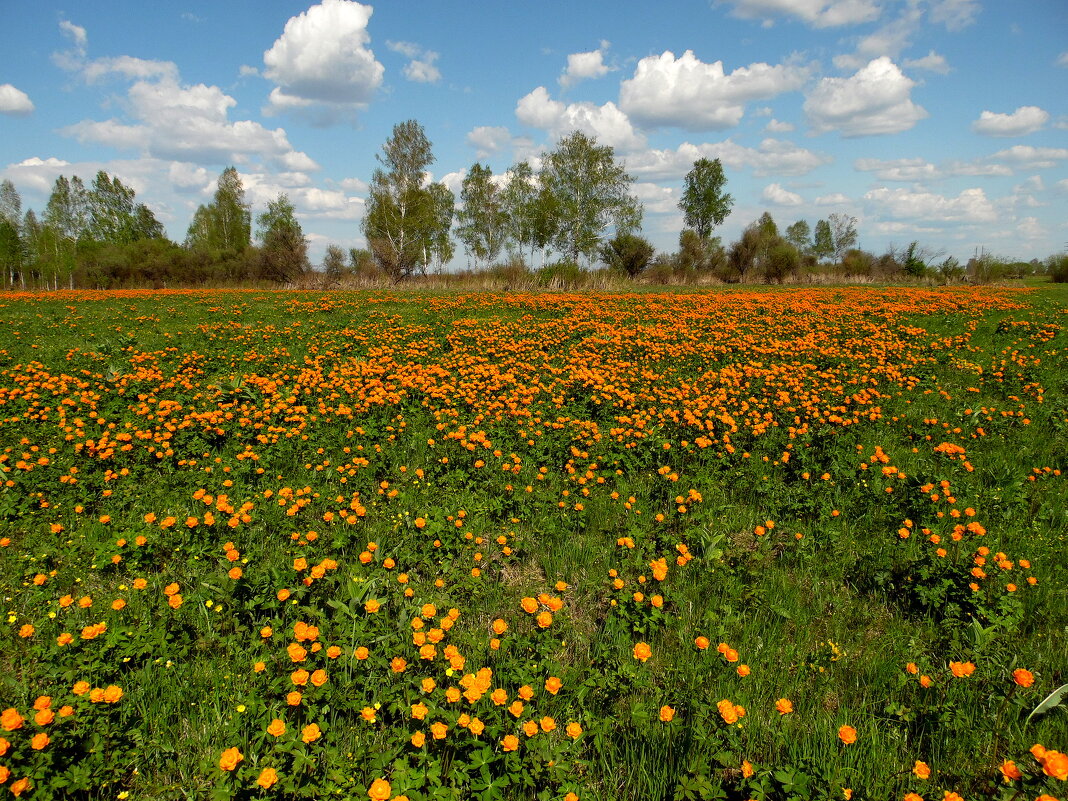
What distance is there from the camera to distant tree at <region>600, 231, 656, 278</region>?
43875mm

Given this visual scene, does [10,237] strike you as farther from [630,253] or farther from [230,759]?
[230,759]

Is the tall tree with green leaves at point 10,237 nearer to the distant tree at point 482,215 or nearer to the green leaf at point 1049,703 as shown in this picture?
the distant tree at point 482,215

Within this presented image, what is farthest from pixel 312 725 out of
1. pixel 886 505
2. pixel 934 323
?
pixel 934 323

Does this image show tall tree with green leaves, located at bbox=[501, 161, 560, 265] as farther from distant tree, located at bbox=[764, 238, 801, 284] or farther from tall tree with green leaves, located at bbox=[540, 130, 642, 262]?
distant tree, located at bbox=[764, 238, 801, 284]

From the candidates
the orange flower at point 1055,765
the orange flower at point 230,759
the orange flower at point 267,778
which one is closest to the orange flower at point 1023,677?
the orange flower at point 1055,765

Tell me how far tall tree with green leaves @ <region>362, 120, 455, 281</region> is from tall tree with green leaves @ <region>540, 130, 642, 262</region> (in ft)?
38.5

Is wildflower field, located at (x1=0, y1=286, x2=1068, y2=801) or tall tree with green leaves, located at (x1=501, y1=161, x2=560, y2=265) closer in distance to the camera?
wildflower field, located at (x1=0, y1=286, x2=1068, y2=801)

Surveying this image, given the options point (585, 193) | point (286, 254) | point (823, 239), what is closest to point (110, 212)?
point (286, 254)

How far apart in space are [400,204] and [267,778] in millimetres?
45210

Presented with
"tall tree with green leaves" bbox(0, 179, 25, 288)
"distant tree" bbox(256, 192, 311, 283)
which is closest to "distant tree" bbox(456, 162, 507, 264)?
"distant tree" bbox(256, 192, 311, 283)

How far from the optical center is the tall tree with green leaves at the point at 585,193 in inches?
1812

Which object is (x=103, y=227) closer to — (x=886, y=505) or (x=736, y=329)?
(x=736, y=329)

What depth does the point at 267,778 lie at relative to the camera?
1.95 m

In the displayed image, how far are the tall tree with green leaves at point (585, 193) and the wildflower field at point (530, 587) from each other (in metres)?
42.0
